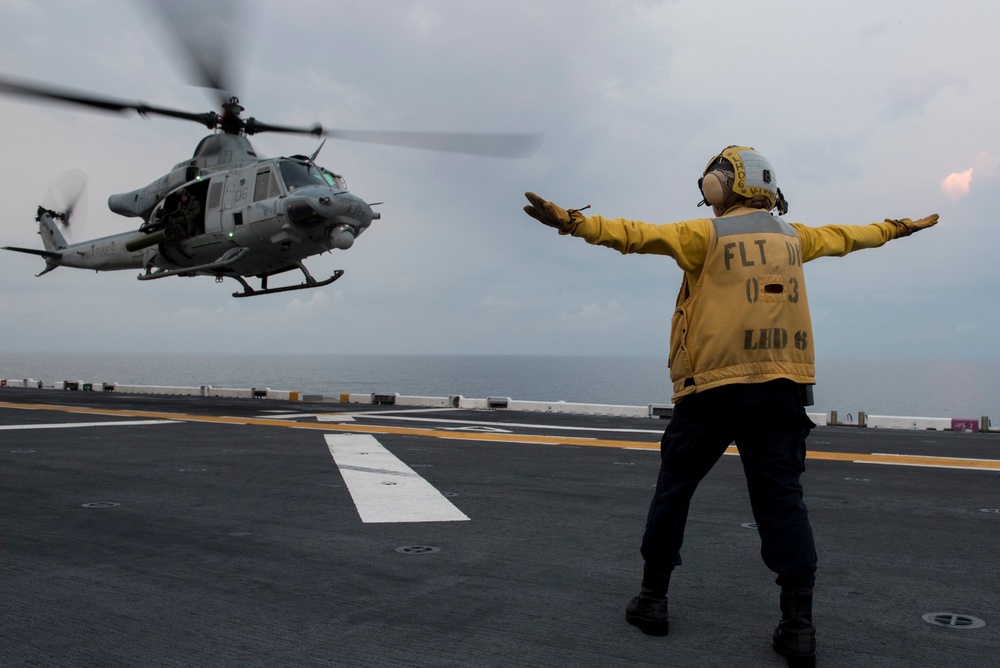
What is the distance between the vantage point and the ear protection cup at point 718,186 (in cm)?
291

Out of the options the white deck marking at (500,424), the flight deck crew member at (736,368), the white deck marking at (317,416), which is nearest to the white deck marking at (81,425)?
the white deck marking at (317,416)

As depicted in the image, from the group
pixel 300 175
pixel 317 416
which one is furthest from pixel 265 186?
pixel 317 416

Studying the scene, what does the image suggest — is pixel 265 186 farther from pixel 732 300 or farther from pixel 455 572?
pixel 732 300

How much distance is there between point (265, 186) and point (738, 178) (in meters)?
14.2

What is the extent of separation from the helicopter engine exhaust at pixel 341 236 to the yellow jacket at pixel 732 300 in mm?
13229

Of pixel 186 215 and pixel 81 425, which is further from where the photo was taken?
pixel 186 215

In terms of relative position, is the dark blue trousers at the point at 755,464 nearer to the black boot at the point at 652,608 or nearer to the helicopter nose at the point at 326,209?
the black boot at the point at 652,608

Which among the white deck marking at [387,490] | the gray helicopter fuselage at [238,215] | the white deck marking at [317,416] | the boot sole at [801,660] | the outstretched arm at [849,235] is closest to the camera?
the boot sole at [801,660]

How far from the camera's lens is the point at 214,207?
53.9 feet

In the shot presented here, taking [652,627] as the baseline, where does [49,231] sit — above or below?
above

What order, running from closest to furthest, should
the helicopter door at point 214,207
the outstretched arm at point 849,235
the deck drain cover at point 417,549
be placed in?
the outstretched arm at point 849,235 < the deck drain cover at point 417,549 < the helicopter door at point 214,207

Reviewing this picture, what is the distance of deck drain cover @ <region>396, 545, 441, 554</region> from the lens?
3525 mm

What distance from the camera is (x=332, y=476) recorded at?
5.95 meters

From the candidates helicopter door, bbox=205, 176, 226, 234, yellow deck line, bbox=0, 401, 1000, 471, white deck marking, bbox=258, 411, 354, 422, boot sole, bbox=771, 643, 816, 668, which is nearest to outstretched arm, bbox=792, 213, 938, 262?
boot sole, bbox=771, 643, 816, 668
